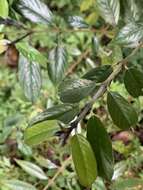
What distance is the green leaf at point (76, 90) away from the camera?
2.72 ft

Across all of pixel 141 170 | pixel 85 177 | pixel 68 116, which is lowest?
pixel 141 170

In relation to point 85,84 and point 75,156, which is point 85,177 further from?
point 85,84

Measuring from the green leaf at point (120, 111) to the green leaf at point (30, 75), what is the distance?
0.64ft

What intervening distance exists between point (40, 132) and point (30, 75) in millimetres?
200

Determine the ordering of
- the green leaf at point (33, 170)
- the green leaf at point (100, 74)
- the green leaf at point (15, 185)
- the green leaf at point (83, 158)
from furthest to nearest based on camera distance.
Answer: the green leaf at point (33, 170), the green leaf at point (15, 185), the green leaf at point (100, 74), the green leaf at point (83, 158)

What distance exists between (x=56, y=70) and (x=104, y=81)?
0.19 meters

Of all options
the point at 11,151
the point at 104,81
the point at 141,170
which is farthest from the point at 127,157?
the point at 104,81

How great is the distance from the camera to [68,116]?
0.78m

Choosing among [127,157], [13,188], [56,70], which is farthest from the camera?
[127,157]

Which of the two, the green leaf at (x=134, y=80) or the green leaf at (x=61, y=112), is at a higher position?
the green leaf at (x=61, y=112)

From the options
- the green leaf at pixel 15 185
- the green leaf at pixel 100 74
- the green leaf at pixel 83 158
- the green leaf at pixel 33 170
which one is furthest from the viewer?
the green leaf at pixel 33 170

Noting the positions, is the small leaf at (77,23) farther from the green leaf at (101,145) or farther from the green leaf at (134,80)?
the green leaf at (101,145)

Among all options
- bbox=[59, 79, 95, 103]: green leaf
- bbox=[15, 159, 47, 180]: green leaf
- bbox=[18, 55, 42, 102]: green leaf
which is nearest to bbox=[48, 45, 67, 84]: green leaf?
bbox=[18, 55, 42, 102]: green leaf

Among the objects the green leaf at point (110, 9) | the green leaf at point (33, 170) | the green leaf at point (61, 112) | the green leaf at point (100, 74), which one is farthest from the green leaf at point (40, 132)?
the green leaf at point (33, 170)
